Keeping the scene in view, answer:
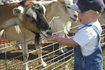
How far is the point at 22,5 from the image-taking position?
5.86 meters

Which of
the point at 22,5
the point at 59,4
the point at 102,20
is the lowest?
the point at 102,20

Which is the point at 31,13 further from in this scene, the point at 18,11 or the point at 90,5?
the point at 90,5

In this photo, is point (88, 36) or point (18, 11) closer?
point (88, 36)

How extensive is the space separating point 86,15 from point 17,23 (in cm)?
260

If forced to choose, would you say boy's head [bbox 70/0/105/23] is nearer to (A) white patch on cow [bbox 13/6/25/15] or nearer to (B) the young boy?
(B) the young boy

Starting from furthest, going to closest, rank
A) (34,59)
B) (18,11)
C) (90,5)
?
1. (34,59)
2. (18,11)
3. (90,5)

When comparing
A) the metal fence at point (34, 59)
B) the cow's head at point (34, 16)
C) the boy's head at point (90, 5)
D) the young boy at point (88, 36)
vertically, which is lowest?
the metal fence at point (34, 59)

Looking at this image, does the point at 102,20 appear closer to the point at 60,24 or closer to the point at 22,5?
the point at 60,24

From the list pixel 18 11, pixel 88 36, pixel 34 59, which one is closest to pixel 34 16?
pixel 18 11

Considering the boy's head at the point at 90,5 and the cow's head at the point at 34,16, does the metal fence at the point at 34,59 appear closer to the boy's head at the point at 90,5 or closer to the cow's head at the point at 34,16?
the cow's head at the point at 34,16

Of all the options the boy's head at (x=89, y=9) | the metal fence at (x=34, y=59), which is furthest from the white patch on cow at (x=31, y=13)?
the boy's head at (x=89, y=9)

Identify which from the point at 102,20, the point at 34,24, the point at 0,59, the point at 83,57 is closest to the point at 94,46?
the point at 83,57

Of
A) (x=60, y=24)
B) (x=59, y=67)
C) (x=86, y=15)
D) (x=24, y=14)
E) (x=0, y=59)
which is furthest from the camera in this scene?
(x=60, y=24)

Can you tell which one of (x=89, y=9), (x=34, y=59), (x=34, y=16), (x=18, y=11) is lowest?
(x=34, y=59)
